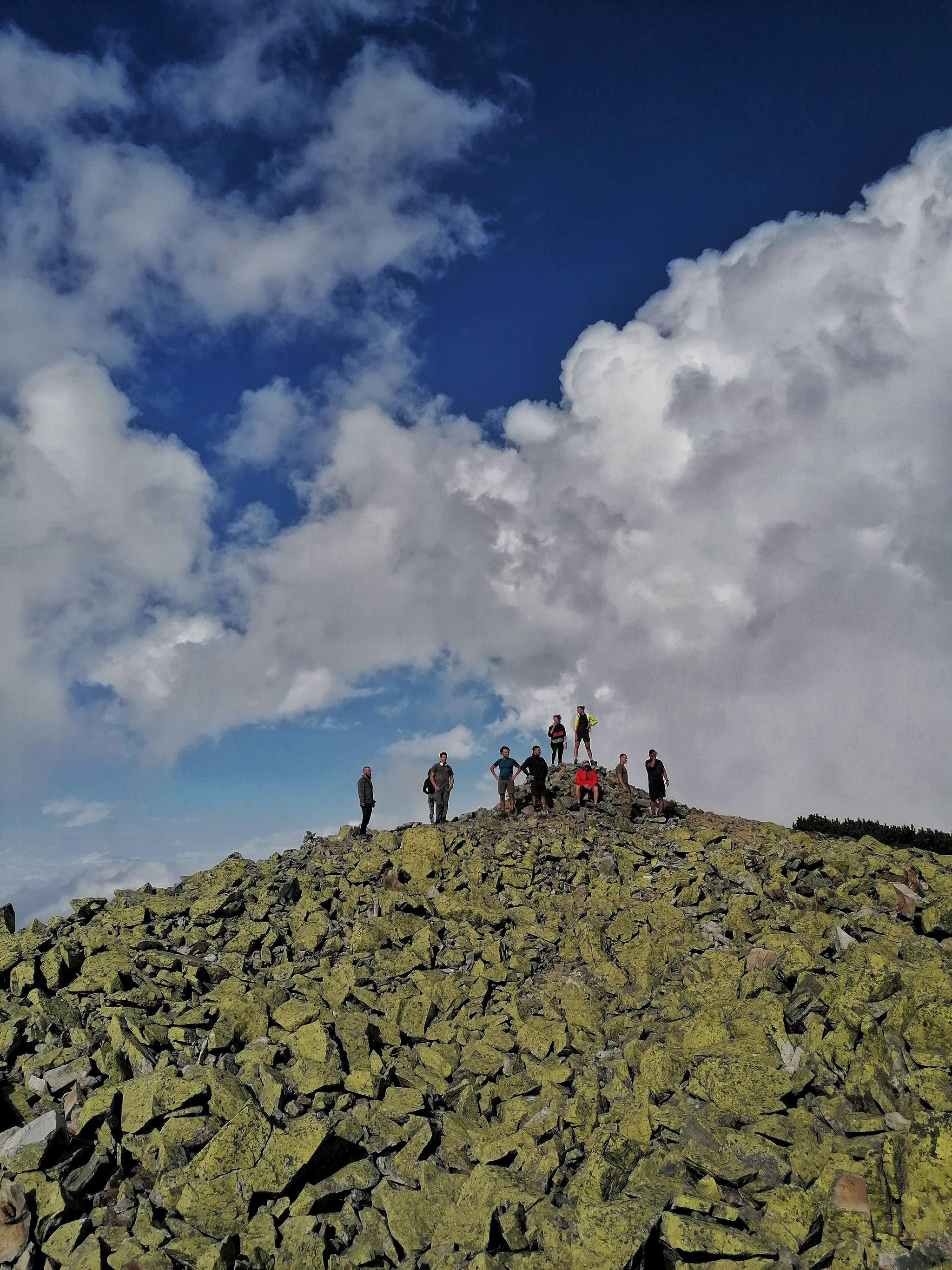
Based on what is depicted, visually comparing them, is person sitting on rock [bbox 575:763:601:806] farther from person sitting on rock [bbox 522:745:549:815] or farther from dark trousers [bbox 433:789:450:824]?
dark trousers [bbox 433:789:450:824]

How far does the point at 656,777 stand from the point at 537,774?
15.7 ft

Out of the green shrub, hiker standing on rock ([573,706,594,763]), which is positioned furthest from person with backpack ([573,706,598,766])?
the green shrub

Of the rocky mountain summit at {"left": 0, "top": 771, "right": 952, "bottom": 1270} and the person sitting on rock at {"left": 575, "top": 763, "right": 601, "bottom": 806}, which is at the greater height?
the person sitting on rock at {"left": 575, "top": 763, "right": 601, "bottom": 806}

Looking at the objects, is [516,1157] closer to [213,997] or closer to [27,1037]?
[213,997]

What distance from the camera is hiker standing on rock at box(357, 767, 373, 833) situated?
2878 centimetres

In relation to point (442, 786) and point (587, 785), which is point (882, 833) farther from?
point (442, 786)

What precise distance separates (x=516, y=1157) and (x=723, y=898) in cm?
1071

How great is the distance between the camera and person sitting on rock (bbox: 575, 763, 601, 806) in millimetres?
29000

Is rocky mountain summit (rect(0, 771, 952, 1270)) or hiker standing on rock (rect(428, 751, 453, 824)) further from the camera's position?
hiker standing on rock (rect(428, 751, 453, 824))

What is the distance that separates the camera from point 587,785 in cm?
2906

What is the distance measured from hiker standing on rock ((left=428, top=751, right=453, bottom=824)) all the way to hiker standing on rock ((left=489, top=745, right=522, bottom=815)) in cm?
186

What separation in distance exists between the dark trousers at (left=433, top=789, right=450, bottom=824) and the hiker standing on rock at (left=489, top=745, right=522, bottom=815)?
6.85 feet

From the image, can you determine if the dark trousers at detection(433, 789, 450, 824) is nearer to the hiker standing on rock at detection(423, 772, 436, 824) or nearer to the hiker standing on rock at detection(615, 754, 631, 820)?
the hiker standing on rock at detection(423, 772, 436, 824)

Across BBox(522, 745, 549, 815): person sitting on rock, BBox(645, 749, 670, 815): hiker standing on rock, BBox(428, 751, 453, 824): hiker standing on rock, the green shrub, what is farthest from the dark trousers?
the green shrub
